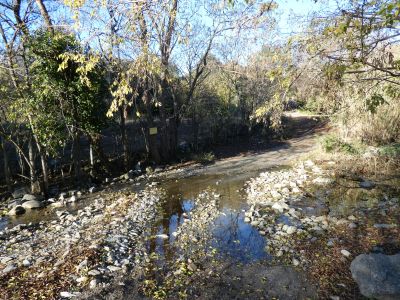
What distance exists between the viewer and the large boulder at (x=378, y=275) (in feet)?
13.8

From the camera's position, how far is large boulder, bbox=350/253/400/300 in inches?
166

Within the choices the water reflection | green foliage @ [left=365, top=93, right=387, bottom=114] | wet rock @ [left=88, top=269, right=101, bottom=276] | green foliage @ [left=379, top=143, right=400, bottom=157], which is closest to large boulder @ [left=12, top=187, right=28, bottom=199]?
the water reflection

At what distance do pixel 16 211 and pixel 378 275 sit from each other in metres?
9.74

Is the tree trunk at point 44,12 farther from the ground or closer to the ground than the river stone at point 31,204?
farther from the ground

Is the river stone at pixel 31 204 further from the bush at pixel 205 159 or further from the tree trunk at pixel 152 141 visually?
the bush at pixel 205 159

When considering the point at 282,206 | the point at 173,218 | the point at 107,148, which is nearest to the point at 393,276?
the point at 282,206

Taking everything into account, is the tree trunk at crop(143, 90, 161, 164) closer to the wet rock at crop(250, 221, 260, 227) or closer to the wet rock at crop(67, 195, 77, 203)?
the wet rock at crop(67, 195, 77, 203)

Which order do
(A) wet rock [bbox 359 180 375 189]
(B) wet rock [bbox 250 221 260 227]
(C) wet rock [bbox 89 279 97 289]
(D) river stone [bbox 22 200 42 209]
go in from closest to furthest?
(C) wet rock [bbox 89 279 97 289], (B) wet rock [bbox 250 221 260 227], (A) wet rock [bbox 359 180 375 189], (D) river stone [bbox 22 200 42 209]

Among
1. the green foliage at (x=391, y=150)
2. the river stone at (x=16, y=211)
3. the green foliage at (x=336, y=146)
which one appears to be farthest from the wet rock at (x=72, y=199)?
the green foliage at (x=391, y=150)

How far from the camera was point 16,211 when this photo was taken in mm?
9828

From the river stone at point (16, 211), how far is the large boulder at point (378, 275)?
9.34m

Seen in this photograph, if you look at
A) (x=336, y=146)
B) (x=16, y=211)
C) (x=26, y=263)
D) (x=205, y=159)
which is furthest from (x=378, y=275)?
(x=205, y=159)

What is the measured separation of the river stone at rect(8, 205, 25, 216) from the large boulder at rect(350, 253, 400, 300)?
30.7ft

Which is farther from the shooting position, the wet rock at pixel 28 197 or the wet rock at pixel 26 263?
the wet rock at pixel 28 197
